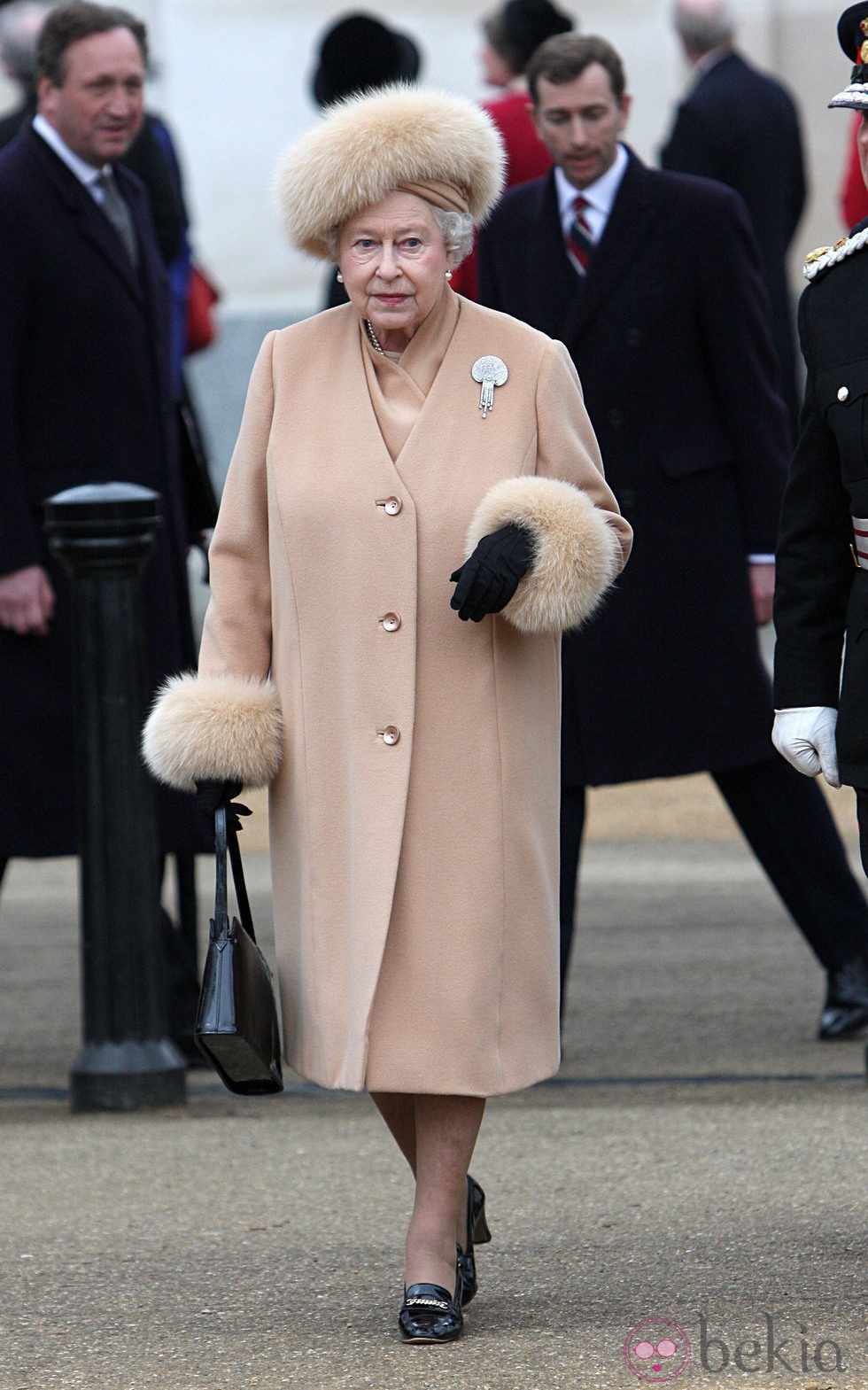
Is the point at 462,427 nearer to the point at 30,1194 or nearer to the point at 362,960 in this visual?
the point at 362,960

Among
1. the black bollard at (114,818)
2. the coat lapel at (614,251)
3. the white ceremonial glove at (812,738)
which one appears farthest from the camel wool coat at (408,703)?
the coat lapel at (614,251)

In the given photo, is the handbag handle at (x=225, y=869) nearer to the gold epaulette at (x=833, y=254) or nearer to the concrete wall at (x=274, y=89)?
the gold epaulette at (x=833, y=254)

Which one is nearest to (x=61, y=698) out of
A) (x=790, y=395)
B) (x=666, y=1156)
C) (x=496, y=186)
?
(x=666, y=1156)

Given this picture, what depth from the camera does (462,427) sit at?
386 cm

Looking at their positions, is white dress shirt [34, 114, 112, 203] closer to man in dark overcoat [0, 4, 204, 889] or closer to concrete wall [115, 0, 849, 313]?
man in dark overcoat [0, 4, 204, 889]

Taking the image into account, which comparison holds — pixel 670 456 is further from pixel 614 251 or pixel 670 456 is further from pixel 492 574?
pixel 492 574

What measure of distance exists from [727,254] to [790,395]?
4587 millimetres

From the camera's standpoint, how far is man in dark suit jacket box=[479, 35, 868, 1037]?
5.59 m

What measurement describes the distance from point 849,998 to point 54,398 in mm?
2246

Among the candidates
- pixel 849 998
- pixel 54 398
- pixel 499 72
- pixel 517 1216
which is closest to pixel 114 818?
pixel 54 398

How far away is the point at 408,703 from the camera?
380 cm

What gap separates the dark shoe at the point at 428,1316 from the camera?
371 centimetres

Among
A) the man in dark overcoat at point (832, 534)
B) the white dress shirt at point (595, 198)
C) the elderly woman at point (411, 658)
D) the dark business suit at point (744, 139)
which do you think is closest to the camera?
the man in dark overcoat at point (832, 534)

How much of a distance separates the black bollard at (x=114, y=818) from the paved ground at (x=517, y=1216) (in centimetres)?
13
